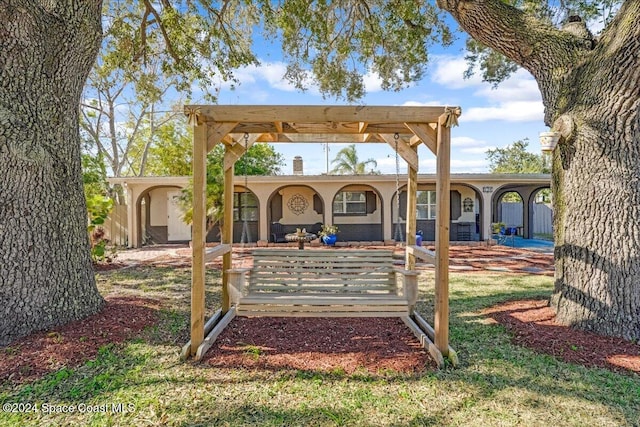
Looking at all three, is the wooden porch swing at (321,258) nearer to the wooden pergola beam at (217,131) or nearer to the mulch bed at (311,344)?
the wooden pergola beam at (217,131)

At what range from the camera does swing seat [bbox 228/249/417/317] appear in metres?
3.53

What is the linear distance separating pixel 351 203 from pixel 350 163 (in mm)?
10416

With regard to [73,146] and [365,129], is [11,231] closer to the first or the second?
[73,146]

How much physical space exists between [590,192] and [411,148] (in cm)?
202

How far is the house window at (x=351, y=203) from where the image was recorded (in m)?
14.3

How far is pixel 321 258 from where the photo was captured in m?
4.35

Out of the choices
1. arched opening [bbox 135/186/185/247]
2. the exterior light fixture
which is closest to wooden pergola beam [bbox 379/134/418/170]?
the exterior light fixture

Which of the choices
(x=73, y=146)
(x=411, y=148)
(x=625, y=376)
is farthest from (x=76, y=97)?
(x=625, y=376)

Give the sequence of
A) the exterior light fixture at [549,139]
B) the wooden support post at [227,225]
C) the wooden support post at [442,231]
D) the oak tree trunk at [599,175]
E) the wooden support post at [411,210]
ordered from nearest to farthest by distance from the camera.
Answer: the wooden support post at [442,231] < the oak tree trunk at [599,175] < the exterior light fixture at [549,139] < the wooden support post at [227,225] < the wooden support post at [411,210]

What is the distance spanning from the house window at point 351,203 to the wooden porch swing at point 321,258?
9.64 m

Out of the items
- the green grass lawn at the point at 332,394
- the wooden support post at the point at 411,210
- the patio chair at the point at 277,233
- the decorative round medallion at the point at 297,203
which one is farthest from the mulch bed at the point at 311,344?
the decorative round medallion at the point at 297,203

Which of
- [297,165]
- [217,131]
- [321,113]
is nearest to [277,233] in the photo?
[297,165]

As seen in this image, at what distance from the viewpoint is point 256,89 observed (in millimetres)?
16672

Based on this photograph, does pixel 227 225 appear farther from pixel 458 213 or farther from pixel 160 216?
pixel 458 213
